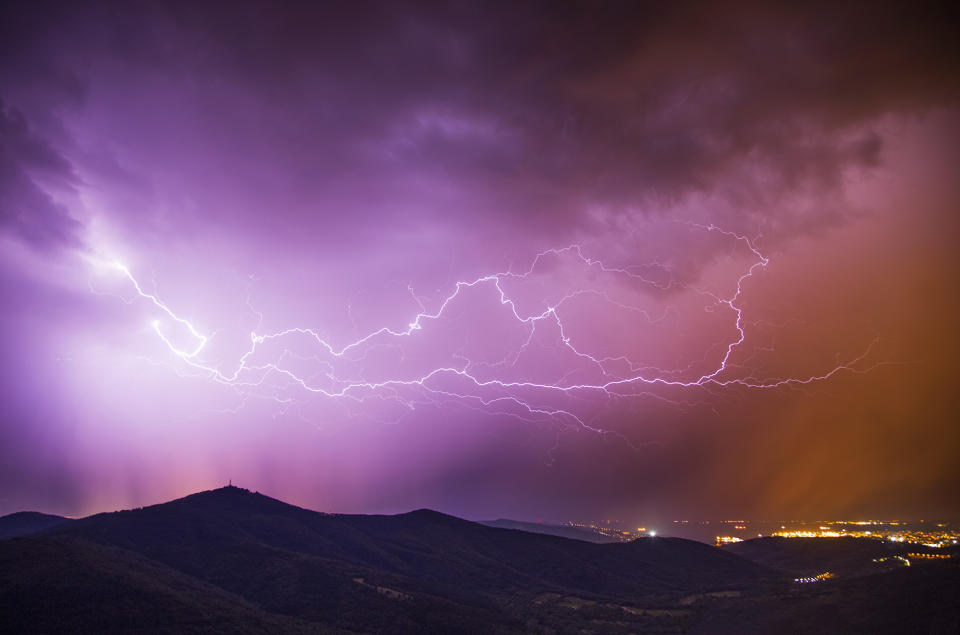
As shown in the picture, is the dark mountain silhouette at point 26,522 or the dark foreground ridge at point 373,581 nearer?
the dark foreground ridge at point 373,581

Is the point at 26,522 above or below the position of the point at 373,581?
above

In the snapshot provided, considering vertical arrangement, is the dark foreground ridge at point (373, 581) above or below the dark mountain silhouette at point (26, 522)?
below

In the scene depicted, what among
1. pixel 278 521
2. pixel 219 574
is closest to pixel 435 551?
pixel 278 521

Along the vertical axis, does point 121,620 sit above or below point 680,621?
above

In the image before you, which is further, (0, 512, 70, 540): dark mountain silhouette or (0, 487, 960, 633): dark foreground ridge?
(0, 512, 70, 540): dark mountain silhouette

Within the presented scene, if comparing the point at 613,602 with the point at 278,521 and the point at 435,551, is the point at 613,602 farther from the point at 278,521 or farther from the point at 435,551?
the point at 278,521
